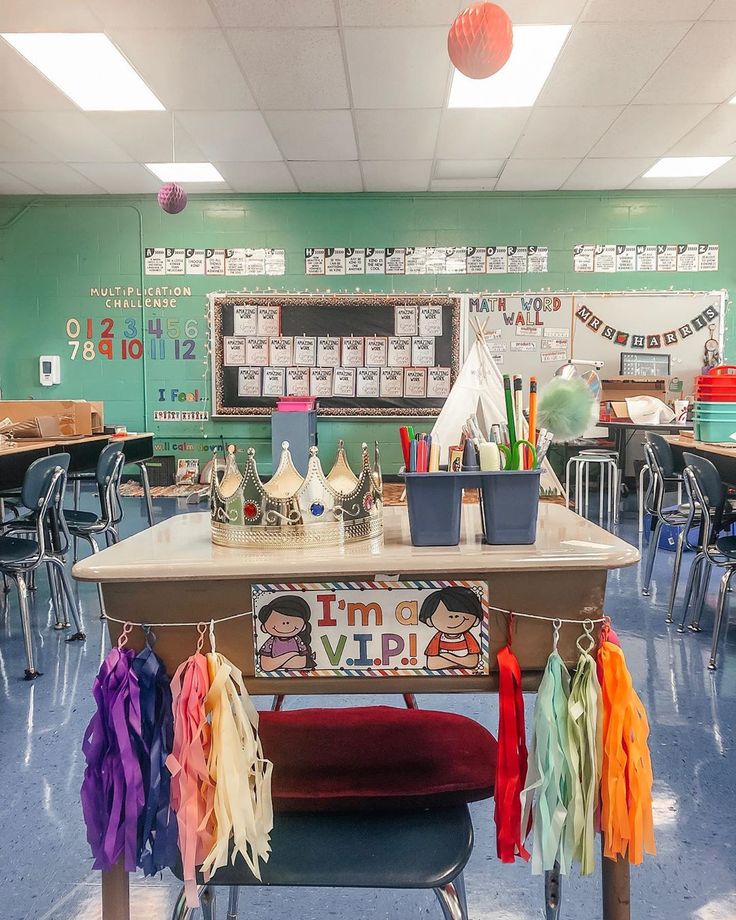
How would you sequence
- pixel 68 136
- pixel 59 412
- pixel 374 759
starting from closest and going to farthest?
pixel 374 759, pixel 59 412, pixel 68 136

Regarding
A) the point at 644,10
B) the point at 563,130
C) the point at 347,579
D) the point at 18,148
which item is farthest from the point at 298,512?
the point at 18,148

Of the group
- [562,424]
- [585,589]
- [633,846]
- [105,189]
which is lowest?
[633,846]

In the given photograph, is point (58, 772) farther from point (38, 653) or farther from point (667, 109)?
point (667, 109)

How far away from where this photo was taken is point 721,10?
12.0ft

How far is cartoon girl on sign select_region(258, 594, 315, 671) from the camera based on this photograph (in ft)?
3.63

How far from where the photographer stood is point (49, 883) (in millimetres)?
1604

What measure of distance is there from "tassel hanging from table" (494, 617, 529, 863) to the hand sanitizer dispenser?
6.96m

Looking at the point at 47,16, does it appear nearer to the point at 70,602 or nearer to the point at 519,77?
the point at 519,77

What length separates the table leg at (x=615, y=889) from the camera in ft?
3.76

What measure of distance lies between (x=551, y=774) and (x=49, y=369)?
23.3 feet

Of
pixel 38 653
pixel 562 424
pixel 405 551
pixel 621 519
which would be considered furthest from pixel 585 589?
pixel 621 519

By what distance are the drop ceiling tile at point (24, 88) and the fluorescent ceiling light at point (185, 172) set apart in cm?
129

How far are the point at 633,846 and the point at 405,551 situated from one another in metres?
0.56

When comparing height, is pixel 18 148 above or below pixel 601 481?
above
